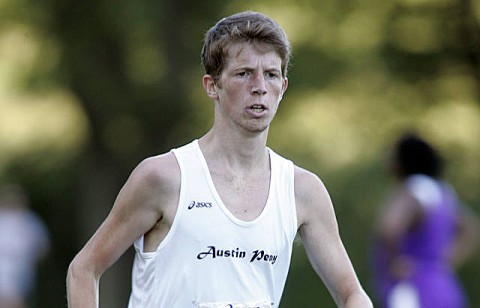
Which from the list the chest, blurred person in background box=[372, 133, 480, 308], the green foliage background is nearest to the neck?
the chest

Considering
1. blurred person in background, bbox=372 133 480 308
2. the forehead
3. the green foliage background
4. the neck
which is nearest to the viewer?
the forehead

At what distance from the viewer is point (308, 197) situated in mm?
5957

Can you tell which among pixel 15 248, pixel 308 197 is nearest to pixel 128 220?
pixel 308 197

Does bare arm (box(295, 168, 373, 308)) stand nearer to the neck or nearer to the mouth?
the neck

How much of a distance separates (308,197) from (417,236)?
4450 mm

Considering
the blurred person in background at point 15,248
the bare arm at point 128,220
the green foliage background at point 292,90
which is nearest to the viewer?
the bare arm at point 128,220

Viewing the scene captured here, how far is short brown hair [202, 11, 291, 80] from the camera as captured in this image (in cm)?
578

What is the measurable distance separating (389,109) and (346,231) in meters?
2.12

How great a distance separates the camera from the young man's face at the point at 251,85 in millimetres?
5727

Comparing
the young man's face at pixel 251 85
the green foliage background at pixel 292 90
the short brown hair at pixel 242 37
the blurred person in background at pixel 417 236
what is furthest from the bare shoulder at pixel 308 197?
the green foliage background at pixel 292 90

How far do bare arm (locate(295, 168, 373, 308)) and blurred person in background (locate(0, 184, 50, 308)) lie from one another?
1199cm

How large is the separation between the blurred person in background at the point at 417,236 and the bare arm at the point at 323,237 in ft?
13.9

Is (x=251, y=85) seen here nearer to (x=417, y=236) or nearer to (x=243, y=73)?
(x=243, y=73)

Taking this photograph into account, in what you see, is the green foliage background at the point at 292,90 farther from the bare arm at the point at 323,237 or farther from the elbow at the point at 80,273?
the elbow at the point at 80,273
